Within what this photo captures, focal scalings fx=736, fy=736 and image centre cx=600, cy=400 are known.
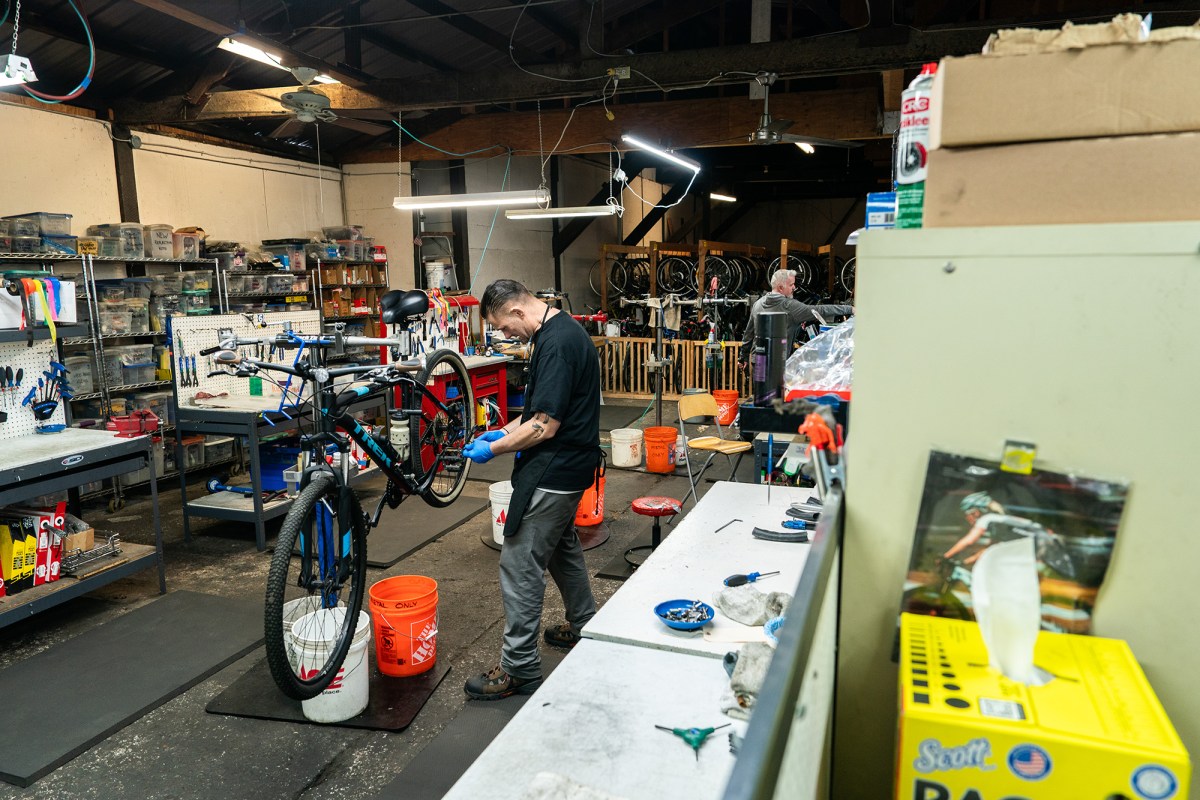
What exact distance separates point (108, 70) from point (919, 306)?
766 centimetres

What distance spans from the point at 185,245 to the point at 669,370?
5785 millimetres

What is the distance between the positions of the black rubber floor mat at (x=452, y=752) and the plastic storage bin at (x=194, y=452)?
4548 mm

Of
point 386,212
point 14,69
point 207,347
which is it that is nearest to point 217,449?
point 207,347

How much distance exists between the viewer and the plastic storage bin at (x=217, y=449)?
6452mm

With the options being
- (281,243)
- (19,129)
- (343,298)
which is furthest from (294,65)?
(343,298)

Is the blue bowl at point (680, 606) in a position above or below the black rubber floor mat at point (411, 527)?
above

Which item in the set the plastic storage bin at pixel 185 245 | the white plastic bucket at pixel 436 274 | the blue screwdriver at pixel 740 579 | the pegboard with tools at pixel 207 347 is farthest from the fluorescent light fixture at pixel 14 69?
the white plastic bucket at pixel 436 274

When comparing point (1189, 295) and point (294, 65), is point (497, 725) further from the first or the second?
point (294, 65)

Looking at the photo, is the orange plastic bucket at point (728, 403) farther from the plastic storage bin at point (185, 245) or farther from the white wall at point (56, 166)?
the white wall at point (56, 166)

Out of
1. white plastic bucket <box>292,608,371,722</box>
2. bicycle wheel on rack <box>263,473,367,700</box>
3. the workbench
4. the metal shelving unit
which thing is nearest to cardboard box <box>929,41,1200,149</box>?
bicycle wheel on rack <box>263,473,367,700</box>

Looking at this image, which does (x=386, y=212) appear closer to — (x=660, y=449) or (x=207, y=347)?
(x=207, y=347)

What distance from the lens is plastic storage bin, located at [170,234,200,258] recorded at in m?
6.50

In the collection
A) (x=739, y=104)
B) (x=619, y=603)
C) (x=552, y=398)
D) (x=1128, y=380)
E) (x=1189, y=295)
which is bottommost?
(x=619, y=603)

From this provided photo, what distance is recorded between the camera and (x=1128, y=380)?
94 centimetres
